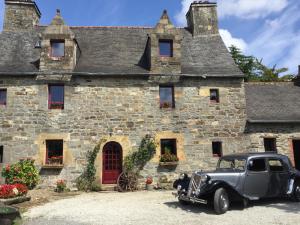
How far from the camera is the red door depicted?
15094mm

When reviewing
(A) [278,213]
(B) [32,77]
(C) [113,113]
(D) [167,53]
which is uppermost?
(D) [167,53]

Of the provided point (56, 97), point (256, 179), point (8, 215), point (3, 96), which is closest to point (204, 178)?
point (256, 179)

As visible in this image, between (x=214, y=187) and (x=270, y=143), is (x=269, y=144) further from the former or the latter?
(x=214, y=187)

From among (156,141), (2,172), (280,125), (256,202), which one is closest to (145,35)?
(156,141)

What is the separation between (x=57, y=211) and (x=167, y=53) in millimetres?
9898

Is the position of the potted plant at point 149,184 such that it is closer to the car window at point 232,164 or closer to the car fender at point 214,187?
the car window at point 232,164

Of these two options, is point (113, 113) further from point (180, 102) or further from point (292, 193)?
point (292, 193)

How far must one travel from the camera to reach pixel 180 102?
51.6 ft

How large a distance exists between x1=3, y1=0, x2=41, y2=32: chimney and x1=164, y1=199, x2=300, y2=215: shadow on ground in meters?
13.5

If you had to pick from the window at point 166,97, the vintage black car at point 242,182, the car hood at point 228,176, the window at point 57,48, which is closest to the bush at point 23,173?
the window at point 57,48

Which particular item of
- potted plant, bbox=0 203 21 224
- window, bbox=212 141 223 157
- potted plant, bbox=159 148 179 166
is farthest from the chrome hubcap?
window, bbox=212 141 223 157

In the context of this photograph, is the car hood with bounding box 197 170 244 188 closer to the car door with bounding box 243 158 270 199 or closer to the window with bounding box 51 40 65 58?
the car door with bounding box 243 158 270 199

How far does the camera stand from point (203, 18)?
62.5ft

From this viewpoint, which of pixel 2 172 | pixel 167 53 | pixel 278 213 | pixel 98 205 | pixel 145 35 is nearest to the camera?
pixel 278 213
